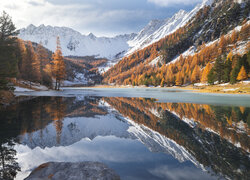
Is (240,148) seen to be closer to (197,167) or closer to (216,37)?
(197,167)

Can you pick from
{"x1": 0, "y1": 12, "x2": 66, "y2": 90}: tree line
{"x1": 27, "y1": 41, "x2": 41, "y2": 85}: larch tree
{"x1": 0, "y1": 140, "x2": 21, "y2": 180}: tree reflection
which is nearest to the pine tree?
{"x1": 0, "y1": 12, "x2": 66, "y2": 90}: tree line

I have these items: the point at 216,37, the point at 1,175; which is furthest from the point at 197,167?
the point at 216,37

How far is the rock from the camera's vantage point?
501 centimetres

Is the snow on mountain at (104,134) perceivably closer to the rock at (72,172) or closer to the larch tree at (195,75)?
the rock at (72,172)

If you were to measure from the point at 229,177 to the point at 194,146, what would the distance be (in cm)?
301

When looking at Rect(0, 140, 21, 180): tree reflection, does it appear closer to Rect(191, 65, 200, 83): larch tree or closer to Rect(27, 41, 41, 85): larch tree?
Rect(27, 41, 41, 85): larch tree

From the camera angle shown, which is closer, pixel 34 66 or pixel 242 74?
pixel 34 66

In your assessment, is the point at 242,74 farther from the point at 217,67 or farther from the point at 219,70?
the point at 217,67

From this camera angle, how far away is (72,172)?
525 cm

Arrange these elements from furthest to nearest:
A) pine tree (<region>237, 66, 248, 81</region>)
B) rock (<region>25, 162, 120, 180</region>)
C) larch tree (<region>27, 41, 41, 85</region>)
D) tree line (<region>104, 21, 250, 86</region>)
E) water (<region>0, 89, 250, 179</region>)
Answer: tree line (<region>104, 21, 250, 86</region>) < pine tree (<region>237, 66, 248, 81</region>) < larch tree (<region>27, 41, 41, 85</region>) < water (<region>0, 89, 250, 179</region>) < rock (<region>25, 162, 120, 180</region>)

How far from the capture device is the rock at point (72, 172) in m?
5.01

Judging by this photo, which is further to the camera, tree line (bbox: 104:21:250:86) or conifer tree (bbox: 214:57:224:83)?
conifer tree (bbox: 214:57:224:83)

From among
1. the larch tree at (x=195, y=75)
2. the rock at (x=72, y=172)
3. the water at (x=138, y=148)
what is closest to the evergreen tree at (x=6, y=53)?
the water at (x=138, y=148)

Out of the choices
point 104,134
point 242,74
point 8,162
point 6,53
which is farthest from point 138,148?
point 242,74
